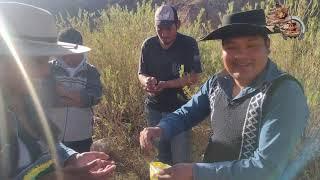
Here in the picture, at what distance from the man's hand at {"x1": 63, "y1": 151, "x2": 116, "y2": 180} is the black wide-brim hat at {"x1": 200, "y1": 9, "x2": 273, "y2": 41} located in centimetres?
82

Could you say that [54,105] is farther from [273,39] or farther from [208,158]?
[273,39]

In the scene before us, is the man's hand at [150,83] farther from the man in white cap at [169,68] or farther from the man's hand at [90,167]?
the man's hand at [90,167]

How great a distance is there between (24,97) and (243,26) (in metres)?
1.03

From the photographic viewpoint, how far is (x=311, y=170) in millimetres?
3971

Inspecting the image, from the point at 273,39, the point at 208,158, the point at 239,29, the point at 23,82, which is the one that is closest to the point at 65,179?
the point at 23,82

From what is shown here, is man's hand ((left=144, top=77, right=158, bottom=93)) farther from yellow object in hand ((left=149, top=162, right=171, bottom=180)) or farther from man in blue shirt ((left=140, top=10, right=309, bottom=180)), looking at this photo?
yellow object in hand ((left=149, top=162, right=171, bottom=180))

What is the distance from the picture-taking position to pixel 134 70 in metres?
5.96

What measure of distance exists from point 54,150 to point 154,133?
0.61 meters

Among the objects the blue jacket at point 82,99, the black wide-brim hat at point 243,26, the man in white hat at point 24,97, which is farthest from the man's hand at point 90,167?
the blue jacket at point 82,99

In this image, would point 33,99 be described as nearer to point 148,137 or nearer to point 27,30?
point 27,30

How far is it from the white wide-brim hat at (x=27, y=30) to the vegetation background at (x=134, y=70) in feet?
8.24

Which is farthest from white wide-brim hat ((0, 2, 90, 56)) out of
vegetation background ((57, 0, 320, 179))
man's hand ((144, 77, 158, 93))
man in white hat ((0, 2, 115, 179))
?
vegetation background ((57, 0, 320, 179))

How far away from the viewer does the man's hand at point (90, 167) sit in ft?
6.59

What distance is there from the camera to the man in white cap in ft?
14.6
